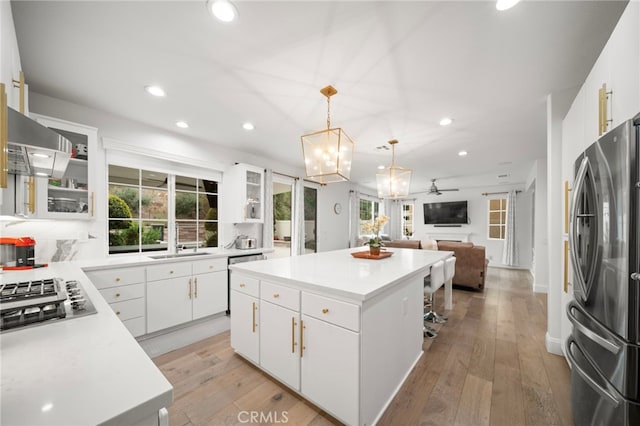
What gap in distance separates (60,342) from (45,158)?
3.30 feet

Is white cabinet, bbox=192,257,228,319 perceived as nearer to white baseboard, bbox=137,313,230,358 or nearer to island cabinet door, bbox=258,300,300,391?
white baseboard, bbox=137,313,230,358

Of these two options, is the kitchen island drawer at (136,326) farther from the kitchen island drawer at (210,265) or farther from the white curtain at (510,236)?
the white curtain at (510,236)

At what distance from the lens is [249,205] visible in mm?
4125

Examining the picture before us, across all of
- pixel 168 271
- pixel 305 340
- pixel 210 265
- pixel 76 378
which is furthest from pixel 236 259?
pixel 76 378

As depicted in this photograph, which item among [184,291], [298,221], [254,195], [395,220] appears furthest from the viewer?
[395,220]

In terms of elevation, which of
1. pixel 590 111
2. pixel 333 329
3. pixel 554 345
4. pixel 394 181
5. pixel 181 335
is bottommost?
pixel 181 335

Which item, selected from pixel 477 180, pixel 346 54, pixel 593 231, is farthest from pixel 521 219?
pixel 346 54

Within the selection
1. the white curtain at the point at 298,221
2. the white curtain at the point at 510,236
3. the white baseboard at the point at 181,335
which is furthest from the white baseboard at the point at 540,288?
the white baseboard at the point at 181,335

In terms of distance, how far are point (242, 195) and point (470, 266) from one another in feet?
14.2

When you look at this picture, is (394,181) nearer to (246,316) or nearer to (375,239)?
(375,239)

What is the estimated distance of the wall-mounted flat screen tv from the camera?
25.9ft

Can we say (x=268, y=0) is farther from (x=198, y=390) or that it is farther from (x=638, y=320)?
(x=198, y=390)

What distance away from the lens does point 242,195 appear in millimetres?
3902

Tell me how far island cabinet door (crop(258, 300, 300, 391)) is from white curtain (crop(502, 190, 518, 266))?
767 cm
